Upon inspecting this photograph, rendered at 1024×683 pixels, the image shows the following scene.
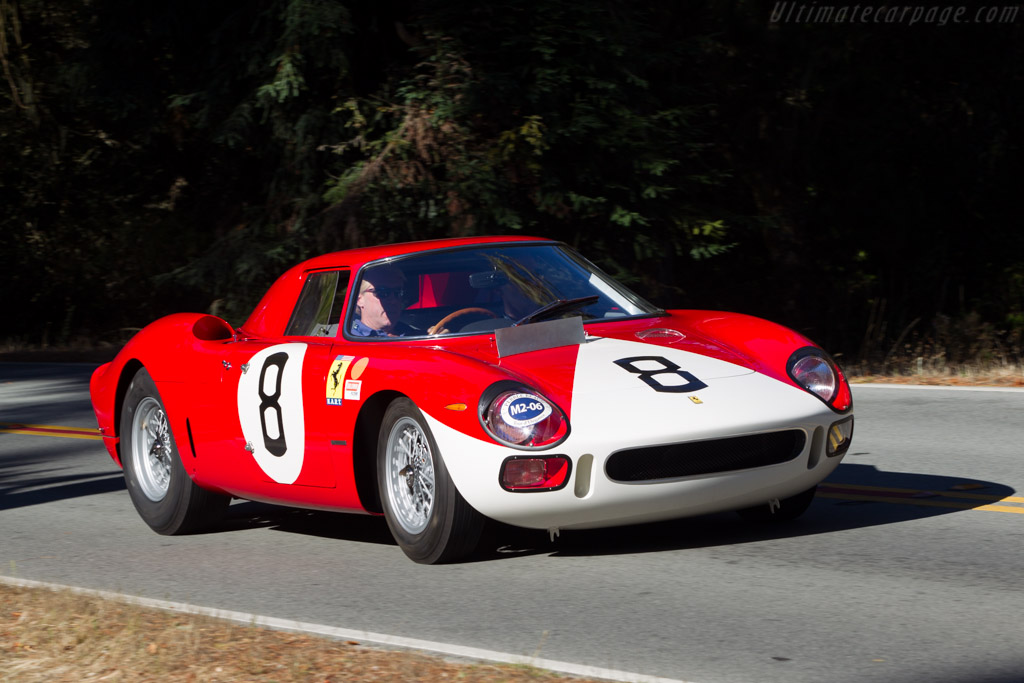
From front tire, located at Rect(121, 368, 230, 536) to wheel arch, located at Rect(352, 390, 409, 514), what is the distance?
4.89ft

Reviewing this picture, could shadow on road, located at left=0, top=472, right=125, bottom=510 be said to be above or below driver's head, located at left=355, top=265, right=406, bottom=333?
below

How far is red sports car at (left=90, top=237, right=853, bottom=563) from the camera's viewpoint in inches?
228

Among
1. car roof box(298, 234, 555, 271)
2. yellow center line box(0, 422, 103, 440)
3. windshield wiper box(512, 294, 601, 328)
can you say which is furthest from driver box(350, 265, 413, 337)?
yellow center line box(0, 422, 103, 440)

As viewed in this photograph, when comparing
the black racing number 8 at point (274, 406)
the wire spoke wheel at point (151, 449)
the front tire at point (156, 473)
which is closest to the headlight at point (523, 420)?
the black racing number 8 at point (274, 406)

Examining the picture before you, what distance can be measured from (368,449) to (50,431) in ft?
23.9

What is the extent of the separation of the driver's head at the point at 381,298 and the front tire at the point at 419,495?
2.29 ft

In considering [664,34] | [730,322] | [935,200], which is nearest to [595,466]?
[730,322]

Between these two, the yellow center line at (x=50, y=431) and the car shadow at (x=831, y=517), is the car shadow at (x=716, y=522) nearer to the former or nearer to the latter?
the car shadow at (x=831, y=517)

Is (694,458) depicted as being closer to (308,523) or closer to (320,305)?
(320,305)

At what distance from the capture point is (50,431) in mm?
12812

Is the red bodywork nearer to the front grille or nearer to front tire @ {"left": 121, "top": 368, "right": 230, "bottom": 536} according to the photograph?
front tire @ {"left": 121, "top": 368, "right": 230, "bottom": 536}

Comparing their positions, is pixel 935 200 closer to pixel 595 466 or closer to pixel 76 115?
pixel 76 115

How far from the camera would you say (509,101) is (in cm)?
1764

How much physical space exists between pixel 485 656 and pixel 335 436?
2026 millimetres
